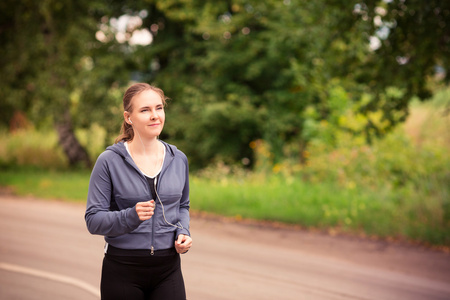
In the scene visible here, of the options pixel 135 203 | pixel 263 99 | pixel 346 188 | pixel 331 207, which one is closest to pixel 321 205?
pixel 331 207

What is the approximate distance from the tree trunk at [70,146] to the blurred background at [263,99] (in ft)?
0.18

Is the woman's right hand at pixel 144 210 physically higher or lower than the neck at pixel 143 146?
lower

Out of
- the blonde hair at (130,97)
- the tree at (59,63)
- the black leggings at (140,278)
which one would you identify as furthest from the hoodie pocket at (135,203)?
the tree at (59,63)

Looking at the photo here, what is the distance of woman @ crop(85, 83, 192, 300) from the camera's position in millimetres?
2934

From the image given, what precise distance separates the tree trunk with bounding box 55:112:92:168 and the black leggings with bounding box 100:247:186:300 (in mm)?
17682

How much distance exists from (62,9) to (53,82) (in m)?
2.72

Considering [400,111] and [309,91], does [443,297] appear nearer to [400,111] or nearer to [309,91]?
[400,111]

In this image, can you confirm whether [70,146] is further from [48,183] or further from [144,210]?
[144,210]

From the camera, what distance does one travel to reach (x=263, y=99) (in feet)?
56.9

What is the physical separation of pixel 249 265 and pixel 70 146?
14.1 metres

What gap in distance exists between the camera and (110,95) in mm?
17734

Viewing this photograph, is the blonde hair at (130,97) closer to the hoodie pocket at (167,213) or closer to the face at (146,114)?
the face at (146,114)

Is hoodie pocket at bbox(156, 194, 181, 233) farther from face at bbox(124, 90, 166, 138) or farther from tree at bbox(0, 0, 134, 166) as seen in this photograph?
tree at bbox(0, 0, 134, 166)

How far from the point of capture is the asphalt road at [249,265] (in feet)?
21.5
